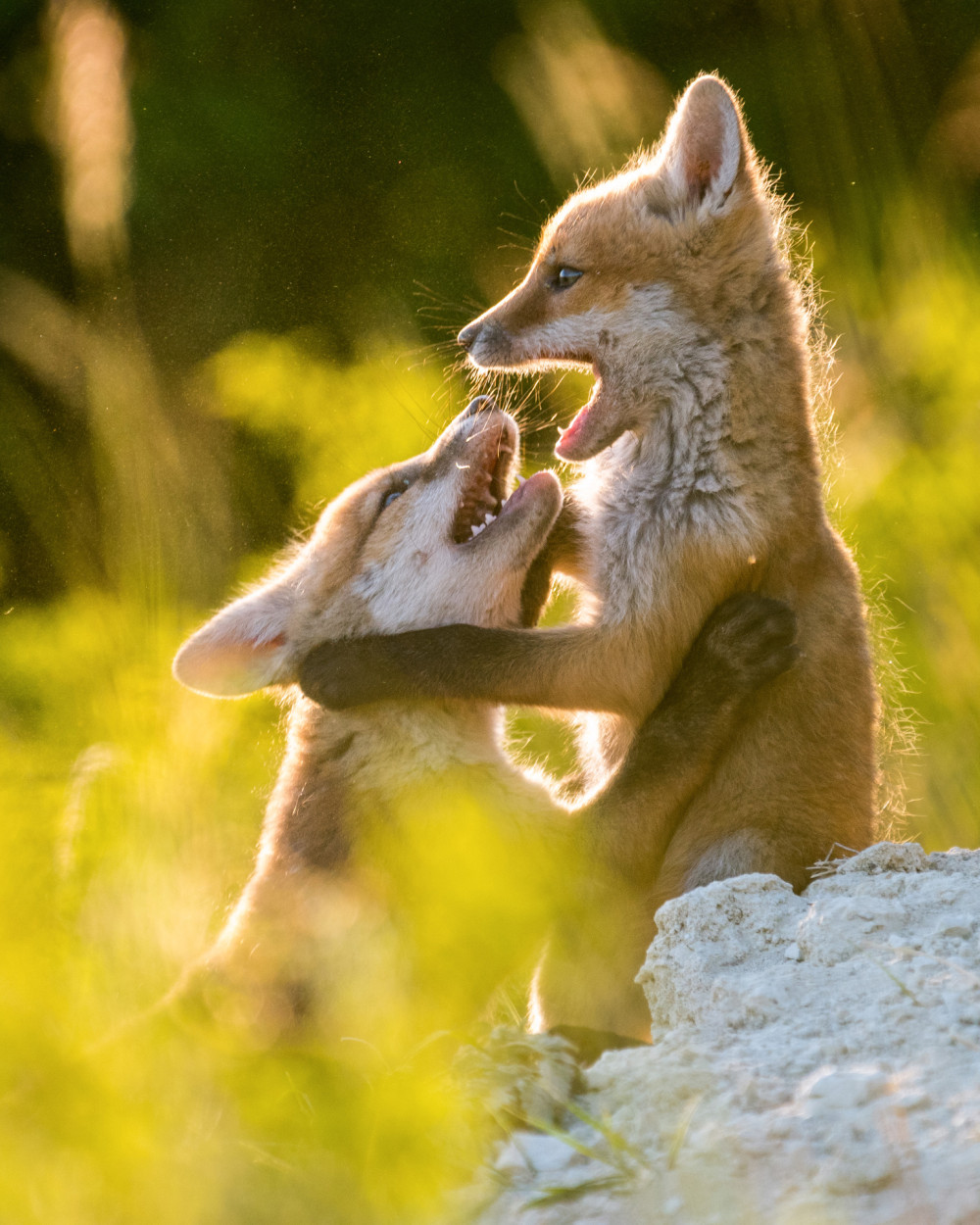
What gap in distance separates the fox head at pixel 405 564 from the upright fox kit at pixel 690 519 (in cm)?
21

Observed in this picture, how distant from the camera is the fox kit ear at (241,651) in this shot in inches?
133

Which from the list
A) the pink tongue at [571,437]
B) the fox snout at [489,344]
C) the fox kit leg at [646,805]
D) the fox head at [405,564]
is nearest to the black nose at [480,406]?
the fox head at [405,564]

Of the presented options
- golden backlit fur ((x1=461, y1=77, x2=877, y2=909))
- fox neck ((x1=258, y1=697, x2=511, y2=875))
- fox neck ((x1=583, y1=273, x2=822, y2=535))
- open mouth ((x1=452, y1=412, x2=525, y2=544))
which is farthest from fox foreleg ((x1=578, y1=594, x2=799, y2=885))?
open mouth ((x1=452, y1=412, x2=525, y2=544))

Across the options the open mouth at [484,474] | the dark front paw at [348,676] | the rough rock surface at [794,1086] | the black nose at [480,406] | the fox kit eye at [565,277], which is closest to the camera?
the rough rock surface at [794,1086]

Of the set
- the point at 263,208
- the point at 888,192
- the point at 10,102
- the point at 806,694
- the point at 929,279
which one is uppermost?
the point at 10,102

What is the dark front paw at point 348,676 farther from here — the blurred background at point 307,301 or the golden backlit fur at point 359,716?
the blurred background at point 307,301

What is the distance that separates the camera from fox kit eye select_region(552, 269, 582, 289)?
3480 mm

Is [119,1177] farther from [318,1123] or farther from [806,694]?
[806,694]

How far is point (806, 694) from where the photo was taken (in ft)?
10.3

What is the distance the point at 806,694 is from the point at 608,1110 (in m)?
1.64

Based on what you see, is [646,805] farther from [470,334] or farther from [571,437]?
[470,334]

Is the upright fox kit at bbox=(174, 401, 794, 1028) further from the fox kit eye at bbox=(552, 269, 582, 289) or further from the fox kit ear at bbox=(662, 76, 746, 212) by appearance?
the fox kit ear at bbox=(662, 76, 746, 212)

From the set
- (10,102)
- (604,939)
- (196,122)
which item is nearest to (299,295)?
(196,122)

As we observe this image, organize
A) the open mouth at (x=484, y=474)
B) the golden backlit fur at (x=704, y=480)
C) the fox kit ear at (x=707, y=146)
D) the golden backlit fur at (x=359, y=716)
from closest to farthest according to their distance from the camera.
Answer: the golden backlit fur at (x=359, y=716) < the golden backlit fur at (x=704, y=480) < the fox kit ear at (x=707, y=146) < the open mouth at (x=484, y=474)
